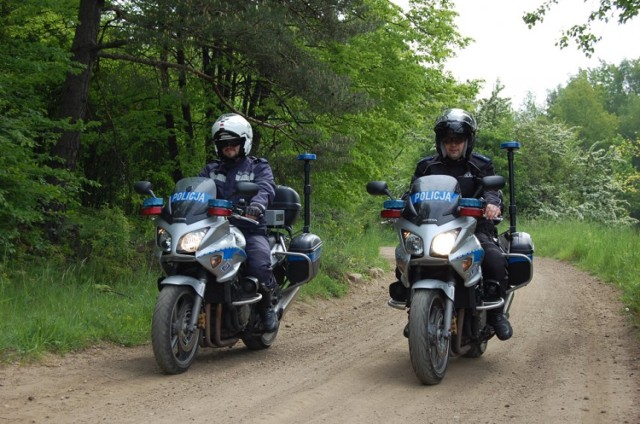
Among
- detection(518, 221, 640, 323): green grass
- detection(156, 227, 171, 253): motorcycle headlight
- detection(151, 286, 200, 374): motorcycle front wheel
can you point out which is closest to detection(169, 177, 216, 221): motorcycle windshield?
detection(156, 227, 171, 253): motorcycle headlight

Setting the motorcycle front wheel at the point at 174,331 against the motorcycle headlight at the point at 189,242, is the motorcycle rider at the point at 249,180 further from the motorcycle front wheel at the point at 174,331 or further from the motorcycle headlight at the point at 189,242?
the motorcycle front wheel at the point at 174,331

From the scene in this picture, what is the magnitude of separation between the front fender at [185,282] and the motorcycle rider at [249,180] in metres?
0.78

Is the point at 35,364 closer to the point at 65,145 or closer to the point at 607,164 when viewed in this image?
the point at 65,145

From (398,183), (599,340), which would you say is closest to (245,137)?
(599,340)

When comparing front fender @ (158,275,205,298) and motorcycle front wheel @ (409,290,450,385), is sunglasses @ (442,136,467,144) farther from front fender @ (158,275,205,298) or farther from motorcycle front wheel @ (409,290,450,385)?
front fender @ (158,275,205,298)

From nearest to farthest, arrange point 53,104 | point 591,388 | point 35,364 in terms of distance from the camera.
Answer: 1. point 591,388
2. point 35,364
3. point 53,104

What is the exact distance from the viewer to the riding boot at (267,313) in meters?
7.18

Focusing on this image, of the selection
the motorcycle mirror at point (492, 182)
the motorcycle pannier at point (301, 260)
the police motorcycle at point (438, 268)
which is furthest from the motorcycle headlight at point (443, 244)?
the motorcycle pannier at point (301, 260)

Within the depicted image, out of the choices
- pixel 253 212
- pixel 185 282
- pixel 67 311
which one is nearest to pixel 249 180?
pixel 253 212

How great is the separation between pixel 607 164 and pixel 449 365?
34.1 m

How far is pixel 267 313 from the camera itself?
7.25 m

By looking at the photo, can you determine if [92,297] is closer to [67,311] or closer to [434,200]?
[67,311]

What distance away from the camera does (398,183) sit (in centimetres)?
3903

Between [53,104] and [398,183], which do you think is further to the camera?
[398,183]
